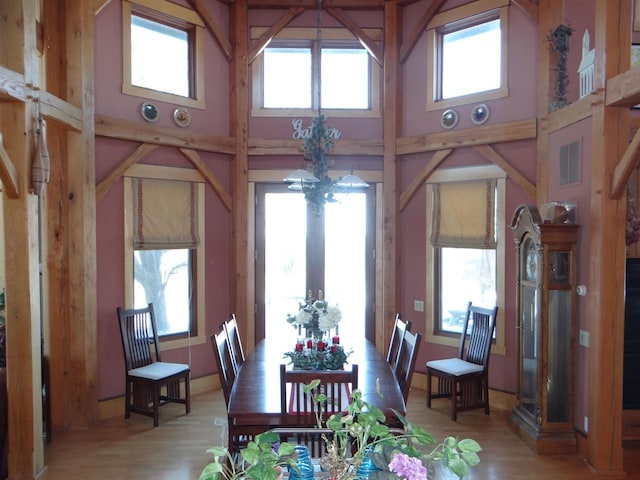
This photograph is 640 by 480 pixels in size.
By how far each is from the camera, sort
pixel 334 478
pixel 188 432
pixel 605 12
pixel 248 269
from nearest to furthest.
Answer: pixel 334 478
pixel 605 12
pixel 188 432
pixel 248 269

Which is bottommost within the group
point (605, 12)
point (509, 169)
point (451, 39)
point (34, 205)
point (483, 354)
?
point (483, 354)

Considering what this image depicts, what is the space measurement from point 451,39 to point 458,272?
8.63 feet

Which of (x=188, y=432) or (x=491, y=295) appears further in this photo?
(x=491, y=295)

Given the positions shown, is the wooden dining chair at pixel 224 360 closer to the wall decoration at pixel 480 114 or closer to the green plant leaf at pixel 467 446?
the green plant leaf at pixel 467 446

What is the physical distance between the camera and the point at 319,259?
234 inches

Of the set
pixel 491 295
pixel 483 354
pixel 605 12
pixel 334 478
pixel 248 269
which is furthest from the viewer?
pixel 248 269

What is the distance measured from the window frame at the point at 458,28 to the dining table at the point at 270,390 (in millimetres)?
2910

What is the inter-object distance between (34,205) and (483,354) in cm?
417

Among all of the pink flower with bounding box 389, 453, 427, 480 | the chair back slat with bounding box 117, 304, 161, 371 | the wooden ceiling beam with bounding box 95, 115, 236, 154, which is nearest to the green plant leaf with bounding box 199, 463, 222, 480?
the pink flower with bounding box 389, 453, 427, 480

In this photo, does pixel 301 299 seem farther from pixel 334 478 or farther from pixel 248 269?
pixel 334 478

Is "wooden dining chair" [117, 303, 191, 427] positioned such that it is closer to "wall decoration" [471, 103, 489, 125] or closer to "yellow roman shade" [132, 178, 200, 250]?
"yellow roman shade" [132, 178, 200, 250]

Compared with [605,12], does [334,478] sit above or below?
below

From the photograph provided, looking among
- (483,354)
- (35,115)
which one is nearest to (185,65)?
(35,115)

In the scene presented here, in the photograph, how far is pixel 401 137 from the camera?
581 cm
